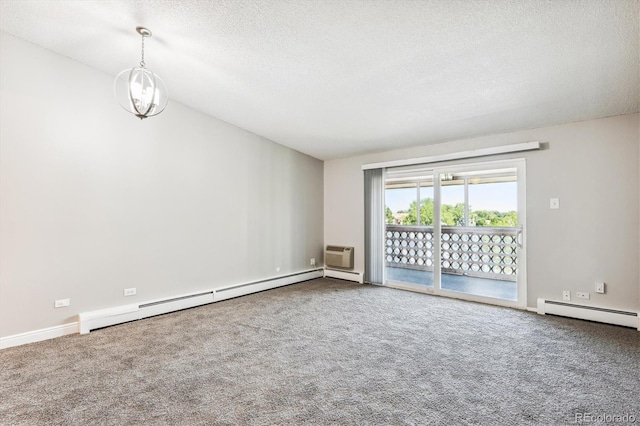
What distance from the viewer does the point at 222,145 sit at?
4.47 m

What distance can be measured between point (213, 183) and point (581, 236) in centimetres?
470

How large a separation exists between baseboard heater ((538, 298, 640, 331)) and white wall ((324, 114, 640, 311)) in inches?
3.0

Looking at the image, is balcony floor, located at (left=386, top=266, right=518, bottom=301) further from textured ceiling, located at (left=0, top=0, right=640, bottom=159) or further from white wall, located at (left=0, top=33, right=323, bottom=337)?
white wall, located at (left=0, top=33, right=323, bottom=337)

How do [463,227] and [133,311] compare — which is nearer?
[133,311]

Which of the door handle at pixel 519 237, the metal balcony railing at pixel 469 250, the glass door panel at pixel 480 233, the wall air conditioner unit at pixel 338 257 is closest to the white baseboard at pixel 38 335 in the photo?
the wall air conditioner unit at pixel 338 257

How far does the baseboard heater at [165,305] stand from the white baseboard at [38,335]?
4.7 inches

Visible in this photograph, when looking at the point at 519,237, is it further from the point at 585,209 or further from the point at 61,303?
the point at 61,303

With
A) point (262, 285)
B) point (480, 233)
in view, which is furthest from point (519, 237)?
point (262, 285)

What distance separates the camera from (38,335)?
9.55 feet

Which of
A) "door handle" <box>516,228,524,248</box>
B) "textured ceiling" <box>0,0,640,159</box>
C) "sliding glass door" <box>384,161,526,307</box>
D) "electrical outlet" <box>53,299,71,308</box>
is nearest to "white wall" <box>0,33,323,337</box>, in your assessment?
"electrical outlet" <box>53,299,71,308</box>

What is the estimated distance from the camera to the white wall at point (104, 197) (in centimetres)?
287

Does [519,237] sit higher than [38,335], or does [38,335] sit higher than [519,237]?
[519,237]

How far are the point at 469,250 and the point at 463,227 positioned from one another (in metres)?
0.38

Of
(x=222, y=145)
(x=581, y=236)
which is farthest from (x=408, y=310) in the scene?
(x=222, y=145)
